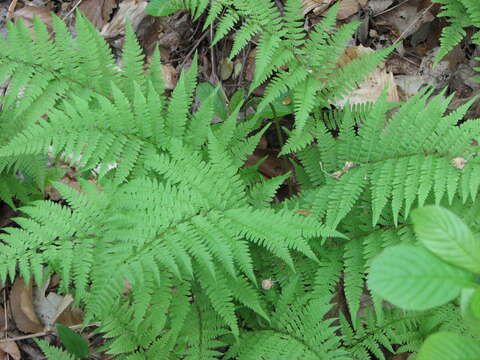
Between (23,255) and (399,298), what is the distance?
→ 6.83ft

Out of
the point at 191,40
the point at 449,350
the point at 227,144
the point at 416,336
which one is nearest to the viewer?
the point at 449,350

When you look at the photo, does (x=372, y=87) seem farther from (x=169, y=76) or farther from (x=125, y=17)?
(x=125, y=17)

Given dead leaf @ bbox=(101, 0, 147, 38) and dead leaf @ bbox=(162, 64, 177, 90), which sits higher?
dead leaf @ bbox=(101, 0, 147, 38)

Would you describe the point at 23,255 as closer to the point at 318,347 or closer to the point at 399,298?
the point at 318,347

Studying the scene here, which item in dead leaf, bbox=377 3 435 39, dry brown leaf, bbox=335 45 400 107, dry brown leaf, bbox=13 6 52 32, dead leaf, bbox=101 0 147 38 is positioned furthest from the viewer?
dry brown leaf, bbox=13 6 52 32

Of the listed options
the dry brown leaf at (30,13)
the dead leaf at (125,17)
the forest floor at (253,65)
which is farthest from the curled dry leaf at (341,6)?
the dry brown leaf at (30,13)

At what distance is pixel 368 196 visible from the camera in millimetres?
2691

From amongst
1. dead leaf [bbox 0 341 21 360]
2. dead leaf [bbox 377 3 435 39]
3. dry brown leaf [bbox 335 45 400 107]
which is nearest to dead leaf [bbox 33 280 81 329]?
dead leaf [bbox 0 341 21 360]

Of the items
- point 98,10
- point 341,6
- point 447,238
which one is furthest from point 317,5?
point 447,238

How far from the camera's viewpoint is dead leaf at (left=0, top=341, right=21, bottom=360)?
11.9 ft

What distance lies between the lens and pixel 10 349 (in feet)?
12.0

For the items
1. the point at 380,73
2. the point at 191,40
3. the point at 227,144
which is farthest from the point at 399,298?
the point at 191,40

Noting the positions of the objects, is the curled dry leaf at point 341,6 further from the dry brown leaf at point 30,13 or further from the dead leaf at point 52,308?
the dead leaf at point 52,308

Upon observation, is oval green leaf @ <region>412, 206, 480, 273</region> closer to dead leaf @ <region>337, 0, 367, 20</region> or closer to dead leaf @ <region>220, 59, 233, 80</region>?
dead leaf @ <region>337, 0, 367, 20</region>
